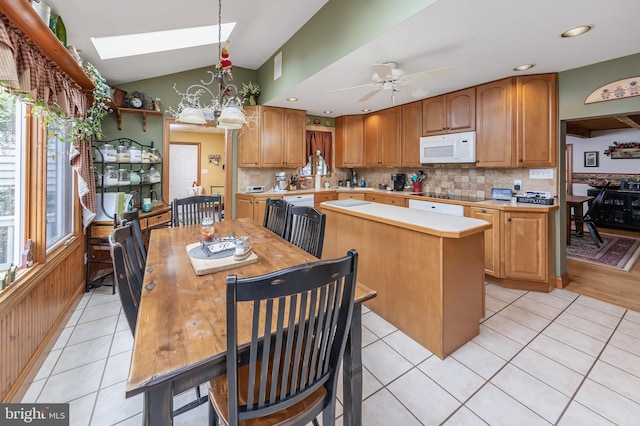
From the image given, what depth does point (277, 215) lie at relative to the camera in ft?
8.60

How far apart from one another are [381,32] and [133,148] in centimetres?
350

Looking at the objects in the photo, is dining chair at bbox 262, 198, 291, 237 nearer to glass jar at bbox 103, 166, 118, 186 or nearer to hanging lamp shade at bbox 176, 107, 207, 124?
hanging lamp shade at bbox 176, 107, 207, 124

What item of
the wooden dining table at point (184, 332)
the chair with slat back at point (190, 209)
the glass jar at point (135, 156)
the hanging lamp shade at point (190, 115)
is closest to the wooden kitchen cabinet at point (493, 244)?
the wooden dining table at point (184, 332)

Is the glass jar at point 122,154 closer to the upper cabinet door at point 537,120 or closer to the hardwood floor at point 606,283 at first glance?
the upper cabinet door at point 537,120

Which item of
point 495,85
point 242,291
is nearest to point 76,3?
point 242,291

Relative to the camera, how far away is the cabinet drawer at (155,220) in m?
3.44

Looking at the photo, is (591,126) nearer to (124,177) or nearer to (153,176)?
(153,176)

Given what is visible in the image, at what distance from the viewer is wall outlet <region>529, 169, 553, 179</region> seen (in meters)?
3.22

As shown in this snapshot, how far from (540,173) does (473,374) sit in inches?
105

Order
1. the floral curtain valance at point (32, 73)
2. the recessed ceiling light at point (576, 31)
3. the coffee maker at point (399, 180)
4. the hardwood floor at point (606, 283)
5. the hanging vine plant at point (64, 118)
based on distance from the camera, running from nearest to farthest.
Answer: the floral curtain valance at point (32, 73) → the hanging vine plant at point (64, 118) → the recessed ceiling light at point (576, 31) → the hardwood floor at point (606, 283) → the coffee maker at point (399, 180)

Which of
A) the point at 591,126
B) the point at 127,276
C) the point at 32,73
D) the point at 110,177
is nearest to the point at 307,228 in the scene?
the point at 127,276

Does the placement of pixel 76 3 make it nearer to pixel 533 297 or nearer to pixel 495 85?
pixel 495 85

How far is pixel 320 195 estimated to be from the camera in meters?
5.13

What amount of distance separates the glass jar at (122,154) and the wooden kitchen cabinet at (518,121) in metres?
4.44
